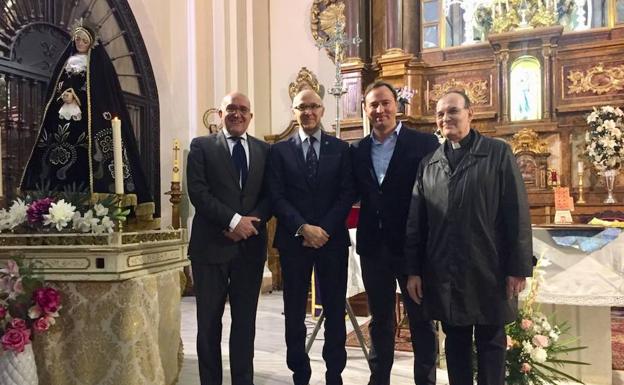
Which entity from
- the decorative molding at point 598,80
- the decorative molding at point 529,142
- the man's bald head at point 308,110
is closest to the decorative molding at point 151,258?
the man's bald head at point 308,110

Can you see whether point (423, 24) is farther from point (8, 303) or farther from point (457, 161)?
point (8, 303)

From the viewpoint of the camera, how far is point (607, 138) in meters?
5.67

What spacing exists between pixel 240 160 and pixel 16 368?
131cm

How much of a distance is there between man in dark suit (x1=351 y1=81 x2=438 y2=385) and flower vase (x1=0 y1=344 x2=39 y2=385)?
59.3 inches

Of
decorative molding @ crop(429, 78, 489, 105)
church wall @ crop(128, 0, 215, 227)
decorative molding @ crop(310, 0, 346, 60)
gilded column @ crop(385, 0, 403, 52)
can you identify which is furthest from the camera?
decorative molding @ crop(310, 0, 346, 60)

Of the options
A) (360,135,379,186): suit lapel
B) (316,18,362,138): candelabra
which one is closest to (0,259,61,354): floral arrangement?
(360,135,379,186): suit lapel

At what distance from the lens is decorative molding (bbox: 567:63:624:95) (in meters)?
6.07

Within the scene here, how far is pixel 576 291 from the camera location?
310 cm

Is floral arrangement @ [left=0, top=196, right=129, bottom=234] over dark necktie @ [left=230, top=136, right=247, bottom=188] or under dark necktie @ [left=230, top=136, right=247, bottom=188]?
under

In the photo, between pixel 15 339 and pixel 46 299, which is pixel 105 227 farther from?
pixel 15 339

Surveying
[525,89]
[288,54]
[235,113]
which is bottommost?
[235,113]

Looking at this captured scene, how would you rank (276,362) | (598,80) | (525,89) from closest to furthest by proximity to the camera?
(276,362), (598,80), (525,89)

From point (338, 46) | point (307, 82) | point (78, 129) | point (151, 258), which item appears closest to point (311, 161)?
point (151, 258)

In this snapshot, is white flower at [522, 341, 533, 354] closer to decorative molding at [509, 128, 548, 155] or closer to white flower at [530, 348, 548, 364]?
white flower at [530, 348, 548, 364]
